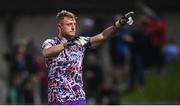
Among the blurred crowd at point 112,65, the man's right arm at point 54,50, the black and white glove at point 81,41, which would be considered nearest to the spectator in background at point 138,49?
the blurred crowd at point 112,65

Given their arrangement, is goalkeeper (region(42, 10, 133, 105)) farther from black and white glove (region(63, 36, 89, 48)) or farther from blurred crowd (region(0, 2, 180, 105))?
blurred crowd (region(0, 2, 180, 105))

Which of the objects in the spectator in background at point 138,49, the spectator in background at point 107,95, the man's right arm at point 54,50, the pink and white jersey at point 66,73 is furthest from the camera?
the spectator in background at point 138,49

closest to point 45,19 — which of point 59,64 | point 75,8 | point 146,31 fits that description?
point 75,8

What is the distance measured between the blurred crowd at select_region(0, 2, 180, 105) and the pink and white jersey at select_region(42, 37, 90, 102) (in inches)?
318

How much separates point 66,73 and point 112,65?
958 cm

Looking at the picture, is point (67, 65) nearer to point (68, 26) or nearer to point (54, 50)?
point (54, 50)

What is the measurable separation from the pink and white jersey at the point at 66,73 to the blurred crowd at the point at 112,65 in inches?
318

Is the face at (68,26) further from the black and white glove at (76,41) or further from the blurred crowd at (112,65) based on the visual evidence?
the blurred crowd at (112,65)

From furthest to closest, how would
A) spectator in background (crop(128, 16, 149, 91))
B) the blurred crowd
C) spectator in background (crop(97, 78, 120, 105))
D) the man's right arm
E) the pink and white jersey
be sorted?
spectator in background (crop(128, 16, 149, 91))
the blurred crowd
spectator in background (crop(97, 78, 120, 105))
the pink and white jersey
the man's right arm

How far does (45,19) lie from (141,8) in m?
3.41

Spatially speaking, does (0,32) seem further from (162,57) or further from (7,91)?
(162,57)

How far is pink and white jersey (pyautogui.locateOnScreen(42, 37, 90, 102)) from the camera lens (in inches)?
368

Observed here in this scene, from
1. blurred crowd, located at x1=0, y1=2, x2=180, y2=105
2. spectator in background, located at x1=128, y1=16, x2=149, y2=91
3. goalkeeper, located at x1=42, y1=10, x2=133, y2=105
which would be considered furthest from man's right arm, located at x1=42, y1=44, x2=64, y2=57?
spectator in background, located at x1=128, y1=16, x2=149, y2=91

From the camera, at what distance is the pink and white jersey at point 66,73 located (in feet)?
30.7
